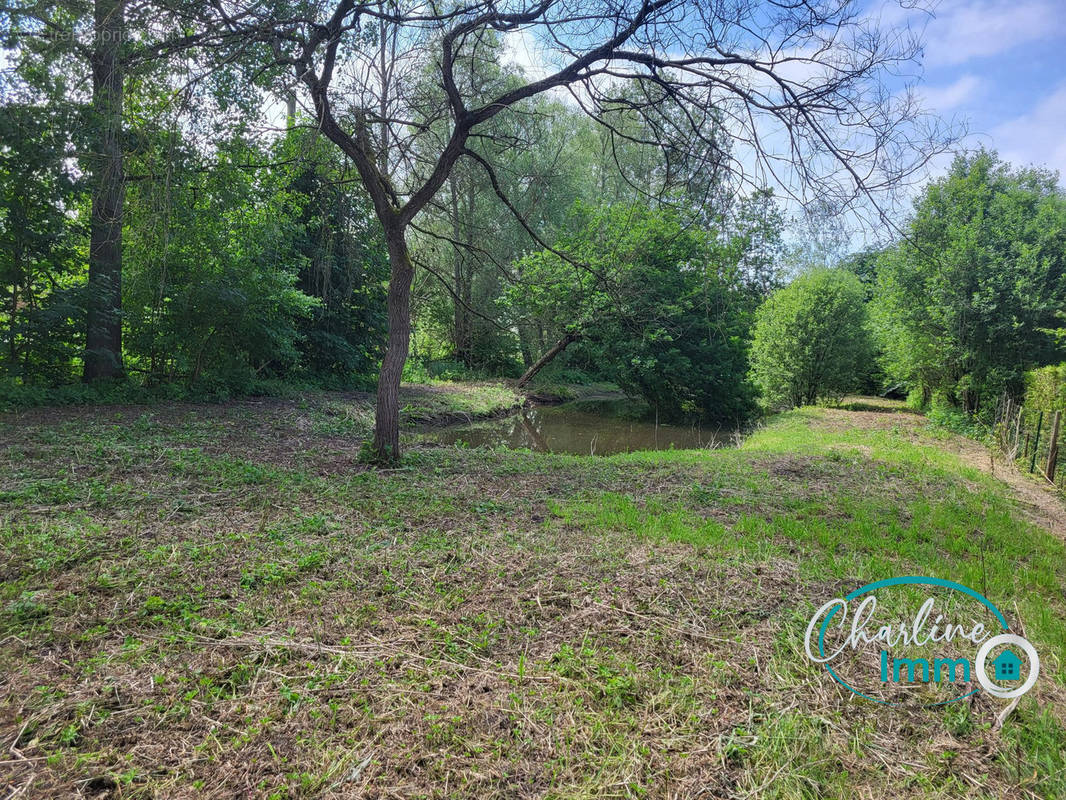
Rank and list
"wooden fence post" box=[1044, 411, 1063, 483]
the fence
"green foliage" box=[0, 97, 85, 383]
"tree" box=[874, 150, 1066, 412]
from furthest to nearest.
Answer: "tree" box=[874, 150, 1066, 412] < the fence < "wooden fence post" box=[1044, 411, 1063, 483] < "green foliage" box=[0, 97, 85, 383]

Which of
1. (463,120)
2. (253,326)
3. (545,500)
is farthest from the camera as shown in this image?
(253,326)

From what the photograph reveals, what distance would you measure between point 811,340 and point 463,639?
1873 cm

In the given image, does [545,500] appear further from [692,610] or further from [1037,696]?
[1037,696]

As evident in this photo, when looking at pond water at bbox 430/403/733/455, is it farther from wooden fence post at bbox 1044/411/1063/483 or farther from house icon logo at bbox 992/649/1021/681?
house icon logo at bbox 992/649/1021/681

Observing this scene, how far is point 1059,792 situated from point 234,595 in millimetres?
3580

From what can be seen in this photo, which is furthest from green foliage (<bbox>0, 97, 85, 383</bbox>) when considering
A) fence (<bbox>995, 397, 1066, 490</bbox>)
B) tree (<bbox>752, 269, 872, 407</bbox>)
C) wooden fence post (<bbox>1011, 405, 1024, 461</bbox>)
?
tree (<bbox>752, 269, 872, 407</bbox>)

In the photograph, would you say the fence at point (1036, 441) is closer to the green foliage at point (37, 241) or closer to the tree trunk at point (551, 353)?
the tree trunk at point (551, 353)

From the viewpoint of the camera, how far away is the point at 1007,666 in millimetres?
2391

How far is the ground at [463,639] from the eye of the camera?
182 cm

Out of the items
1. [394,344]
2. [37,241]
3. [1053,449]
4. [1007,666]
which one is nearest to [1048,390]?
[1053,449]

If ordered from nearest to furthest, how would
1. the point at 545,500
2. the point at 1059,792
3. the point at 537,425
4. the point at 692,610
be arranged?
the point at 1059,792 < the point at 692,610 < the point at 545,500 < the point at 537,425

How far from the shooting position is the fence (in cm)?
788

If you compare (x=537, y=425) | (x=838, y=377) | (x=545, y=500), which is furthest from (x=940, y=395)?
(x=545, y=500)

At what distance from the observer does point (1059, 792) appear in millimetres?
1762
